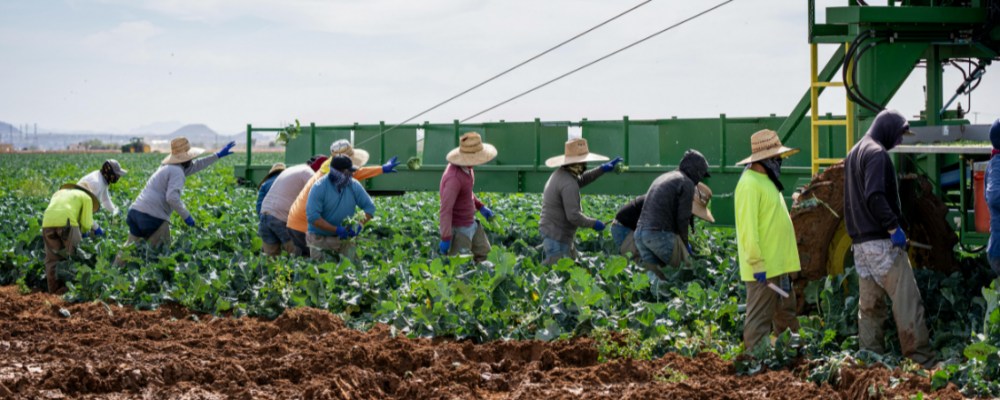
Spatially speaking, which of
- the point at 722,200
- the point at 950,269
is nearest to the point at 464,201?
the point at 722,200

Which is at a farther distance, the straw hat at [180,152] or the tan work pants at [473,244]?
the straw hat at [180,152]

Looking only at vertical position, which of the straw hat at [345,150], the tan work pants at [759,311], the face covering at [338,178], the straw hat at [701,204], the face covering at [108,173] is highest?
the straw hat at [345,150]

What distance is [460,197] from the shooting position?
24.5 ft

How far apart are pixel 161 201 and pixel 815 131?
7.00 metres

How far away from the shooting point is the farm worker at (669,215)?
650 cm

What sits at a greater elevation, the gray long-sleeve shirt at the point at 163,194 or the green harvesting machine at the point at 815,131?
the green harvesting machine at the point at 815,131

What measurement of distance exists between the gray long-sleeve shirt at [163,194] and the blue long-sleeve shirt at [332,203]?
5.92 feet

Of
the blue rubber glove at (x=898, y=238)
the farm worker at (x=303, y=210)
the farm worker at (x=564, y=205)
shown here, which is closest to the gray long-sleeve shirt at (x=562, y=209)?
the farm worker at (x=564, y=205)

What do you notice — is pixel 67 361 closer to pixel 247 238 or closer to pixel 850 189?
pixel 247 238

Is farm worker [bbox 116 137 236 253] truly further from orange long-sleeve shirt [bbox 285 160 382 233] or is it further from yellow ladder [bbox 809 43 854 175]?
yellow ladder [bbox 809 43 854 175]

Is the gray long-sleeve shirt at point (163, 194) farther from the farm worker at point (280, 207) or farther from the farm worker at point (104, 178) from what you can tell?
A: the farm worker at point (280, 207)

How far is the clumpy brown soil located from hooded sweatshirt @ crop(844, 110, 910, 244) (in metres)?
0.90

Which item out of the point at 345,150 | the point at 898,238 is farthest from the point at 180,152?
the point at 898,238

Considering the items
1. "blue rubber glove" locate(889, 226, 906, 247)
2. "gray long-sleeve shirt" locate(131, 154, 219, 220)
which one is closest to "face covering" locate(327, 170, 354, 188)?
"gray long-sleeve shirt" locate(131, 154, 219, 220)
